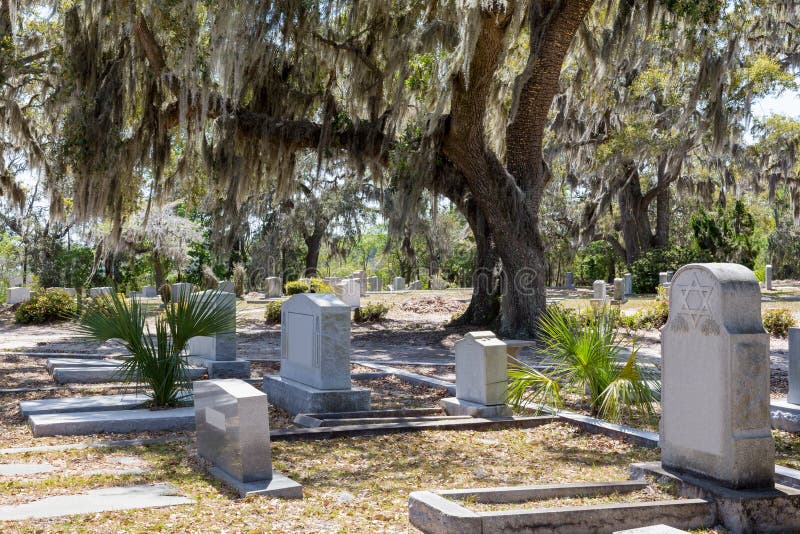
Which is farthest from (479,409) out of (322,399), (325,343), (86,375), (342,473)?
(86,375)

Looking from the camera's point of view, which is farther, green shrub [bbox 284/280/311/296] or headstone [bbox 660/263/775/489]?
green shrub [bbox 284/280/311/296]

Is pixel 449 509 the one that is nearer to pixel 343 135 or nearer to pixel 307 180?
pixel 343 135

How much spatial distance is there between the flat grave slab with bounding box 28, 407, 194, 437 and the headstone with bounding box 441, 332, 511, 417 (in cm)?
281

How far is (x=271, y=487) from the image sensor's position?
4891 millimetres

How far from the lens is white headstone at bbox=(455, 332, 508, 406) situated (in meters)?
7.90

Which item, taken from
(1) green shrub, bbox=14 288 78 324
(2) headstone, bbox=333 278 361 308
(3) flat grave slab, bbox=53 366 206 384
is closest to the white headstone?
(3) flat grave slab, bbox=53 366 206 384

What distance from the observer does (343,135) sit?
591 inches

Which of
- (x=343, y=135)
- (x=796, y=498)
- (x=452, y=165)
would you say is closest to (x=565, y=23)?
(x=452, y=165)

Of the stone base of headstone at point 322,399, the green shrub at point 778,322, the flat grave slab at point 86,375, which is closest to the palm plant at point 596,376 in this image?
the stone base of headstone at point 322,399

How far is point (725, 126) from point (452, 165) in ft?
23.5

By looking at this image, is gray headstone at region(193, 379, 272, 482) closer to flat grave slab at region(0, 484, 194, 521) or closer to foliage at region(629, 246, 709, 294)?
flat grave slab at region(0, 484, 194, 521)

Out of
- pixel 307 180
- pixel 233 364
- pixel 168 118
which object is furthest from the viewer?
pixel 307 180

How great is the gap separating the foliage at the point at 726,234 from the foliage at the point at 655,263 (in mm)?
1184

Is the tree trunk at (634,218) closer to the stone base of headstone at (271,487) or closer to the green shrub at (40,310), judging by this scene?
the green shrub at (40,310)
